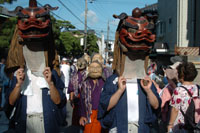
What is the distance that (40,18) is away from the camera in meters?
2.71

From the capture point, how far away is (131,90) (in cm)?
280

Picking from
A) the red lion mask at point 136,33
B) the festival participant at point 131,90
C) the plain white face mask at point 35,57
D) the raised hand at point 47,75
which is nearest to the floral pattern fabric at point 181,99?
the festival participant at point 131,90

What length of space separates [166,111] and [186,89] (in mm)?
1410

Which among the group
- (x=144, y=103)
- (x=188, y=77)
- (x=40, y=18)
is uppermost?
(x=40, y=18)

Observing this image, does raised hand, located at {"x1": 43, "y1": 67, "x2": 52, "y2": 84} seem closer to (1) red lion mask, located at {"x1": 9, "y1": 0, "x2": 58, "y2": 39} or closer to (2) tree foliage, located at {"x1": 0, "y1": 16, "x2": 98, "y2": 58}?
(1) red lion mask, located at {"x1": 9, "y1": 0, "x2": 58, "y2": 39}

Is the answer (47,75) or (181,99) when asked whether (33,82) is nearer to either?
(47,75)

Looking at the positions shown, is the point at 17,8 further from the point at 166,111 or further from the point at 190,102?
the point at 166,111

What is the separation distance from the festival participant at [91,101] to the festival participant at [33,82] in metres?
0.97

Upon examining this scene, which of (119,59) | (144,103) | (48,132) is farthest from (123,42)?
(48,132)

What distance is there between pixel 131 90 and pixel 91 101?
1.30 meters

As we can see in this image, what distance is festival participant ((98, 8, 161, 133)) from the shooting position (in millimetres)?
2662

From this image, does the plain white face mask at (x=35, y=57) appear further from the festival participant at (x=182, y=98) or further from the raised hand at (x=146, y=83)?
the festival participant at (x=182, y=98)

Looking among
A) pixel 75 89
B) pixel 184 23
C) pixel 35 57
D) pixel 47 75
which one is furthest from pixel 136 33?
pixel 184 23

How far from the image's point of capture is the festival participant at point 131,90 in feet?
8.73
